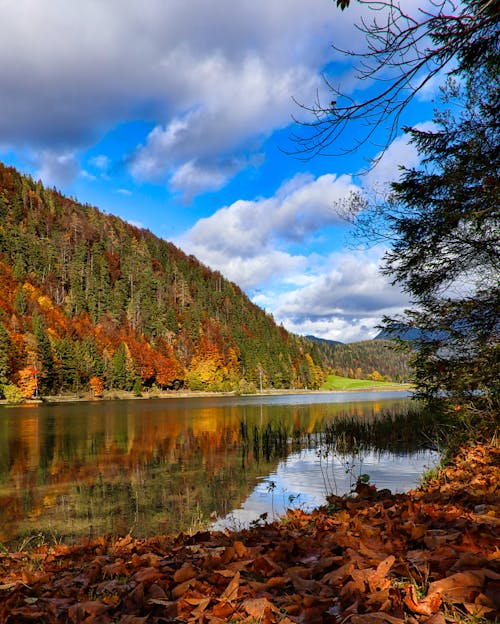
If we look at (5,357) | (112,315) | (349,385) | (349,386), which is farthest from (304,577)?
(349,385)

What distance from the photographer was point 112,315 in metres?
109

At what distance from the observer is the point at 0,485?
11141mm

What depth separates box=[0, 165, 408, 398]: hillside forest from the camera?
6912cm

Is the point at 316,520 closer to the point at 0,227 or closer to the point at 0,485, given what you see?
the point at 0,485

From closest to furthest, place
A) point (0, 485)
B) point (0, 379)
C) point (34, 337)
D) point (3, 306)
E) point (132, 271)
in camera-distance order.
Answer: point (0, 485), point (0, 379), point (34, 337), point (3, 306), point (132, 271)

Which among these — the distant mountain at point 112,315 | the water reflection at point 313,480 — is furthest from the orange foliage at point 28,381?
the water reflection at point 313,480

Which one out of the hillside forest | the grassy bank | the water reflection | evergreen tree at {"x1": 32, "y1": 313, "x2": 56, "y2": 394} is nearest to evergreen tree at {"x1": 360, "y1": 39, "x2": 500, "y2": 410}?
the water reflection

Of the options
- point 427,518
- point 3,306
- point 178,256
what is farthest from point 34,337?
point 178,256

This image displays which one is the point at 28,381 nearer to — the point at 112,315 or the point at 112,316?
the point at 112,316

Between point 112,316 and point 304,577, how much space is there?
365ft

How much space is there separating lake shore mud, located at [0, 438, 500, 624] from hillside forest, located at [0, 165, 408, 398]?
49.3 meters

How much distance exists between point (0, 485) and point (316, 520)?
384 inches

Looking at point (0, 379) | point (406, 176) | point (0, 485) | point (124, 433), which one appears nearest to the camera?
point (406, 176)

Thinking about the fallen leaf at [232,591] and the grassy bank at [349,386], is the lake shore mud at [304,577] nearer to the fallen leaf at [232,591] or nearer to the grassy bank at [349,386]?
the fallen leaf at [232,591]
